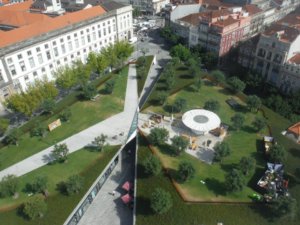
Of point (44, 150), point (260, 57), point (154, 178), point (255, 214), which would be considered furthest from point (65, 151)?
point (260, 57)

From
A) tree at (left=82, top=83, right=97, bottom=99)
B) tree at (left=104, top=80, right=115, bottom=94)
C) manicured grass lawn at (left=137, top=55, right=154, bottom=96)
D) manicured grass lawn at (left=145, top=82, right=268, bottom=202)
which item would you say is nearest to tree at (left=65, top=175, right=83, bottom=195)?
manicured grass lawn at (left=145, top=82, right=268, bottom=202)

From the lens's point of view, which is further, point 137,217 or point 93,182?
point 93,182

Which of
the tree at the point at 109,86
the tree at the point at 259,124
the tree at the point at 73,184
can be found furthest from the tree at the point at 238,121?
the tree at the point at 73,184

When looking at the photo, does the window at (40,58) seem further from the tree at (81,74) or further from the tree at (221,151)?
the tree at (221,151)

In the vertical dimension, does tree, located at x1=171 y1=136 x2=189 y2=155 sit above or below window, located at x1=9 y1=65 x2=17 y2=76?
below

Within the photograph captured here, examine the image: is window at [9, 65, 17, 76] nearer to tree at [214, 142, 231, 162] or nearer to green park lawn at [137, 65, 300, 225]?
green park lawn at [137, 65, 300, 225]

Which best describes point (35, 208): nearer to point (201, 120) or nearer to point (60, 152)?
point (60, 152)

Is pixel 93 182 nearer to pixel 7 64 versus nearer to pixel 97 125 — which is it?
pixel 97 125
